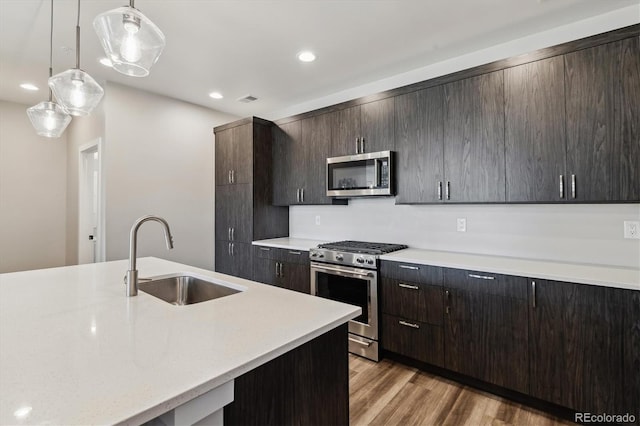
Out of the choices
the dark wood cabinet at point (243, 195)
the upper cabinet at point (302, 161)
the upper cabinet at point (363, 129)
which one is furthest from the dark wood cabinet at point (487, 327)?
the dark wood cabinet at point (243, 195)

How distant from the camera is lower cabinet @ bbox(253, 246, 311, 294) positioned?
3.30 meters

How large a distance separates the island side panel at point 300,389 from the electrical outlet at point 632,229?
7.40 ft

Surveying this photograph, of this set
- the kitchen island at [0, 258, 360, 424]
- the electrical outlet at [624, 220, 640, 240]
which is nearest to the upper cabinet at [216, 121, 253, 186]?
the kitchen island at [0, 258, 360, 424]

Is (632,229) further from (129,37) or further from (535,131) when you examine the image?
(129,37)

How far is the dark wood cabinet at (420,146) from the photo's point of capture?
2723 millimetres

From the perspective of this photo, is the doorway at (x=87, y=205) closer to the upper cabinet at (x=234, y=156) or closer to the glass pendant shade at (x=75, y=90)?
the upper cabinet at (x=234, y=156)

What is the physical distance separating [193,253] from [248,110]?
2.33 meters

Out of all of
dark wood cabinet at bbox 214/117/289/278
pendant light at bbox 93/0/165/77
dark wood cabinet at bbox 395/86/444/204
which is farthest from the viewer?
dark wood cabinet at bbox 214/117/289/278

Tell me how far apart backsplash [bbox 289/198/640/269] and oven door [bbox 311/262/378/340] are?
710 mm

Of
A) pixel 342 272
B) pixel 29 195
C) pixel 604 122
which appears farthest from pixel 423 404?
pixel 29 195

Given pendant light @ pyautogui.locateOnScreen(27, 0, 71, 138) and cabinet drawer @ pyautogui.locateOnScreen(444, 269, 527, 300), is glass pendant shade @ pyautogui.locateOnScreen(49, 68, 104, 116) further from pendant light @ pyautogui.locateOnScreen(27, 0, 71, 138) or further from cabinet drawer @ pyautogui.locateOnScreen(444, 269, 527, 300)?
cabinet drawer @ pyautogui.locateOnScreen(444, 269, 527, 300)

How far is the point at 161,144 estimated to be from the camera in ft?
12.8

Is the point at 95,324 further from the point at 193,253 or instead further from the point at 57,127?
the point at 193,253

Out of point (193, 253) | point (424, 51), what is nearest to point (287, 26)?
point (424, 51)
